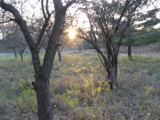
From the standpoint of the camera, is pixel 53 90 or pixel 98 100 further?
pixel 53 90

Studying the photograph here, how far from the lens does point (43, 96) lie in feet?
10.3

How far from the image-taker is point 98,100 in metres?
5.23

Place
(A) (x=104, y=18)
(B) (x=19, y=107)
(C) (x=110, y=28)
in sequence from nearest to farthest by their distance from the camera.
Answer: (B) (x=19, y=107) → (A) (x=104, y=18) → (C) (x=110, y=28)

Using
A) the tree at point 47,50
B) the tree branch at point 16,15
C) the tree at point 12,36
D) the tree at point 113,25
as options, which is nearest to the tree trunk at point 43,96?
the tree at point 47,50

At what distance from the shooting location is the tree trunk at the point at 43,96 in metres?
3.09

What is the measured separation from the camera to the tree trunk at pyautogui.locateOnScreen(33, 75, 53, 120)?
10.1 feet

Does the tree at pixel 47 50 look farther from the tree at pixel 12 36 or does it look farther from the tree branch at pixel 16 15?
the tree at pixel 12 36

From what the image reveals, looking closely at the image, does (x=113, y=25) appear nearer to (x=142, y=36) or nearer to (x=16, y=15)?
(x=16, y=15)

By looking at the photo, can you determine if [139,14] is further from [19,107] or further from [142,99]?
[19,107]

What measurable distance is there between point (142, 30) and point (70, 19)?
11699 mm

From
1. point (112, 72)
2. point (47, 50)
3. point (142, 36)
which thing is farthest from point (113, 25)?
point (142, 36)

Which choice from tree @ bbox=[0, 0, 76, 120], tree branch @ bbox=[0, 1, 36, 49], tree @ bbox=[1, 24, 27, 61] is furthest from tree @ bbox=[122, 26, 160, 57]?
tree branch @ bbox=[0, 1, 36, 49]

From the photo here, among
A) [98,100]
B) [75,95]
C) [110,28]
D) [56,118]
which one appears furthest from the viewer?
[110,28]

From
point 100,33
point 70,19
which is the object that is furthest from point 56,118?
point 100,33
